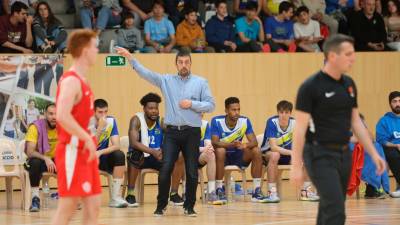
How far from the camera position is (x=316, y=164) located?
7543 millimetres

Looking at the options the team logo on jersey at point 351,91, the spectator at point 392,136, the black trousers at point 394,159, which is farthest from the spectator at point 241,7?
the team logo on jersey at point 351,91

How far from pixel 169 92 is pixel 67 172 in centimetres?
521

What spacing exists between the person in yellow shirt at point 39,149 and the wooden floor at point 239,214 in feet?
1.31

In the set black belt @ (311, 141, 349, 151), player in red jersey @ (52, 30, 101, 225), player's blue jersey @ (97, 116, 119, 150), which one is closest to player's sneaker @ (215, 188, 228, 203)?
player's blue jersey @ (97, 116, 119, 150)

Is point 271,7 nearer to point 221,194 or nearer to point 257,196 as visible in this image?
point 257,196

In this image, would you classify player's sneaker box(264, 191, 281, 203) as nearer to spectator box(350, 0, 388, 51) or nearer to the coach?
the coach

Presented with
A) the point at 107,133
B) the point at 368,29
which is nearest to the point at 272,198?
the point at 107,133

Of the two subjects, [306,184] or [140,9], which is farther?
[140,9]

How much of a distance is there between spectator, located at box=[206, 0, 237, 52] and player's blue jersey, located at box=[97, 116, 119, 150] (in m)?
4.68

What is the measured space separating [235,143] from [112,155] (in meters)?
1.91

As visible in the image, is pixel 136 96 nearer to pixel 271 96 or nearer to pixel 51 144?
pixel 271 96

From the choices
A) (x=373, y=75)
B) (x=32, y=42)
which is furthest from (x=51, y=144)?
(x=373, y=75)

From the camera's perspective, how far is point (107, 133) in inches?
548

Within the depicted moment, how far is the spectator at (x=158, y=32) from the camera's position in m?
17.7
